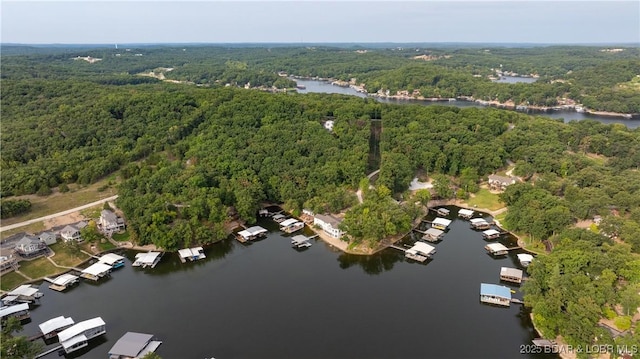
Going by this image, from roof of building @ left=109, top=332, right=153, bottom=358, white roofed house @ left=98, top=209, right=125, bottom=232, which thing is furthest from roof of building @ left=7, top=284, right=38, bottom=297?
roof of building @ left=109, top=332, right=153, bottom=358

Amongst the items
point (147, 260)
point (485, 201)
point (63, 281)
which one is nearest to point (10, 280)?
point (63, 281)

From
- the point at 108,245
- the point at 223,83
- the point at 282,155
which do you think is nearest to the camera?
the point at 108,245

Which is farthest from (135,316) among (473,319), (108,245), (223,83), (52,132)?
(223,83)

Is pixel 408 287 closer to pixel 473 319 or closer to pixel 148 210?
pixel 473 319

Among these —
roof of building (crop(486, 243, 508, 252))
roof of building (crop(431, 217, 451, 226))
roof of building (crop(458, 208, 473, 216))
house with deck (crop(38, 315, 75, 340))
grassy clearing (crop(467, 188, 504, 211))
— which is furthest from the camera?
grassy clearing (crop(467, 188, 504, 211))

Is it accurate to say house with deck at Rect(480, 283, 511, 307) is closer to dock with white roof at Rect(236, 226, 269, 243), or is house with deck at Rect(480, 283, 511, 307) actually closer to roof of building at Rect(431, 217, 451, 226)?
roof of building at Rect(431, 217, 451, 226)

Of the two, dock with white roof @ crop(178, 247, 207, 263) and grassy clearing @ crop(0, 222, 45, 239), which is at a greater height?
grassy clearing @ crop(0, 222, 45, 239)
